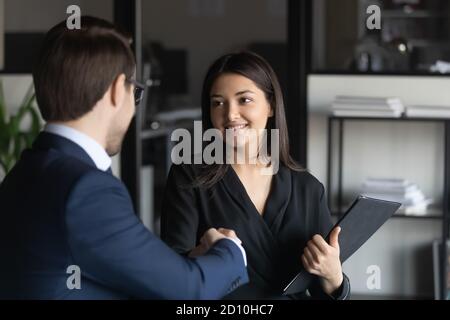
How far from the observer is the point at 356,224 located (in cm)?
188

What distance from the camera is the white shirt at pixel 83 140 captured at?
1450 mm

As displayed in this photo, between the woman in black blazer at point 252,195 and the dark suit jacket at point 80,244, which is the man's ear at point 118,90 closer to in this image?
the dark suit jacket at point 80,244

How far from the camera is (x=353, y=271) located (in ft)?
14.6

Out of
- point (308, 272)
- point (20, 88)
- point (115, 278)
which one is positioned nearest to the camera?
point (115, 278)

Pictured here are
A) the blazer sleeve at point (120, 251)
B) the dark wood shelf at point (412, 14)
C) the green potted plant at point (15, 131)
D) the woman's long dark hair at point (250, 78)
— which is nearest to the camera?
the blazer sleeve at point (120, 251)

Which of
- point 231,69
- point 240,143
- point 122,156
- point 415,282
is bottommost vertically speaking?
point 415,282

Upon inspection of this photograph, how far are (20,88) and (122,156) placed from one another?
678 mm

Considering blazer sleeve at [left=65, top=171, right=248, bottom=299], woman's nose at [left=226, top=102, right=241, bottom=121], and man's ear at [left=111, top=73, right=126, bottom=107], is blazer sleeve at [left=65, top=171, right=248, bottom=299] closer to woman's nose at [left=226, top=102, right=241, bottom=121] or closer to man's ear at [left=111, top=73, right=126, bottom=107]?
man's ear at [left=111, top=73, right=126, bottom=107]

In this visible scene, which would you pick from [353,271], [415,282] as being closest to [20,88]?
[353,271]

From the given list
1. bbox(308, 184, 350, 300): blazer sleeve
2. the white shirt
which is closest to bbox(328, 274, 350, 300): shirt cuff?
bbox(308, 184, 350, 300): blazer sleeve

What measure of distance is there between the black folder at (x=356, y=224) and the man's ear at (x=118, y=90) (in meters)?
0.59

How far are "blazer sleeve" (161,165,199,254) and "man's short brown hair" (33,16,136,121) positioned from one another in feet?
1.83

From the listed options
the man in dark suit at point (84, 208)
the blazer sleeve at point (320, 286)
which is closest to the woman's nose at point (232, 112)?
the blazer sleeve at point (320, 286)
